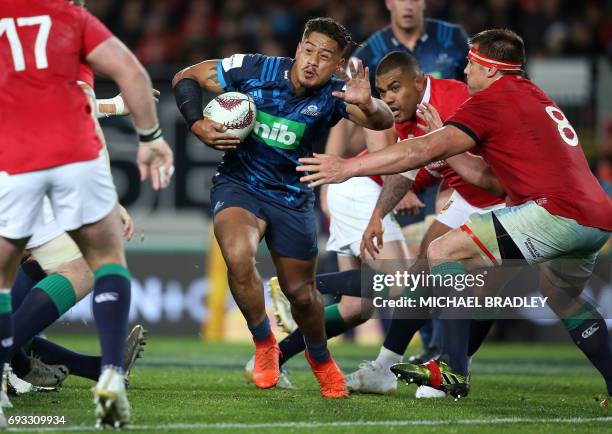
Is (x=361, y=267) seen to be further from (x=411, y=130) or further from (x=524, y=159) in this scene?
(x=524, y=159)

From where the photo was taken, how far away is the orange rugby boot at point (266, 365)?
691 cm

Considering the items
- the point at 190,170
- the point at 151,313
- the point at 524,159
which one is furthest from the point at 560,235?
the point at 190,170

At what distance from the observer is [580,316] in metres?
6.98

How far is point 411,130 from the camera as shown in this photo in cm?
786

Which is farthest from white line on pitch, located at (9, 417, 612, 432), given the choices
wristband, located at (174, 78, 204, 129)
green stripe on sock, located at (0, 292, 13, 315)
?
wristband, located at (174, 78, 204, 129)

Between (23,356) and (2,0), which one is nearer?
(2,0)

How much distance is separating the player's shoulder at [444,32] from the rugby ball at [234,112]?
352 cm

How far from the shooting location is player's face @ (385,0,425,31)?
9.54 m

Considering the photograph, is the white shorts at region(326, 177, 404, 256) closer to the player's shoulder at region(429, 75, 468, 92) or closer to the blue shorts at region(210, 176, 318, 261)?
the player's shoulder at region(429, 75, 468, 92)

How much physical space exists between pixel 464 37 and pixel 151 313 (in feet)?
18.2

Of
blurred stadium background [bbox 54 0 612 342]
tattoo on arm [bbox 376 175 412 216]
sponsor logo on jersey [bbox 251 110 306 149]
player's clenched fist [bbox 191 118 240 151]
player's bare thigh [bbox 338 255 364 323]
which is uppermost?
player's clenched fist [bbox 191 118 240 151]

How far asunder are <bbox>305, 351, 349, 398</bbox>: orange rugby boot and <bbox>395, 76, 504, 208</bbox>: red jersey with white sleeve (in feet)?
5.55

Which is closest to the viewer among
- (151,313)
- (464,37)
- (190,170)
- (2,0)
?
(2,0)

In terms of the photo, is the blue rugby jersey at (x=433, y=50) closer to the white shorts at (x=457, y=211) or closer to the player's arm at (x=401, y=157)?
the white shorts at (x=457, y=211)
